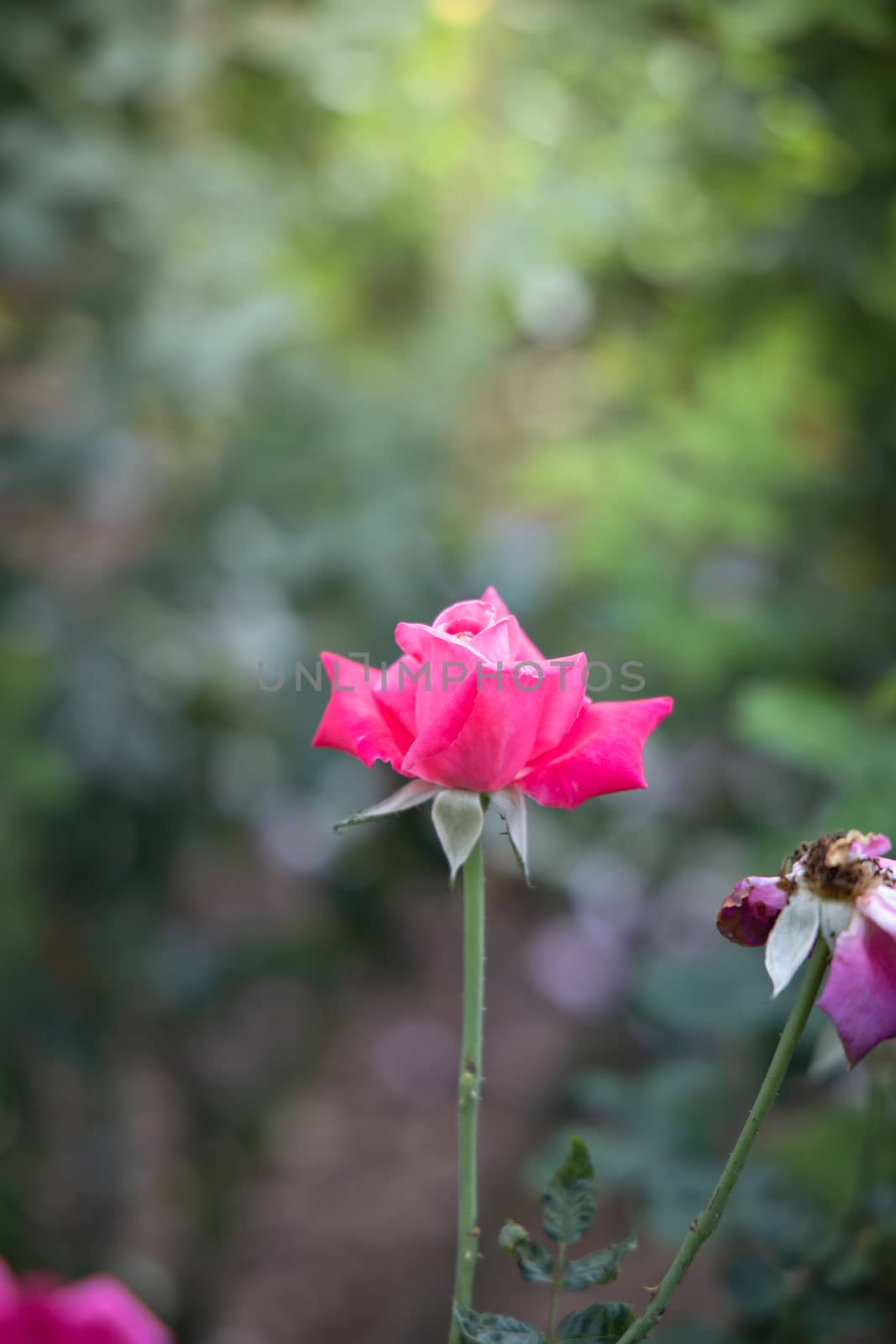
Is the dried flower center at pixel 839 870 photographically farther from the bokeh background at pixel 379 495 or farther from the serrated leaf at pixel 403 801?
the bokeh background at pixel 379 495

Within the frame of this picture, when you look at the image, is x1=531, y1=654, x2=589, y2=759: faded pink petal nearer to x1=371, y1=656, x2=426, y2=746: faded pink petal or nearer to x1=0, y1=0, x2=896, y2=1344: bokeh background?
x1=371, y1=656, x2=426, y2=746: faded pink petal

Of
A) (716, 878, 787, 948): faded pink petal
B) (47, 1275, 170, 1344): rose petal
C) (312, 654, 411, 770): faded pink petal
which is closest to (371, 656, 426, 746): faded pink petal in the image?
(312, 654, 411, 770): faded pink petal

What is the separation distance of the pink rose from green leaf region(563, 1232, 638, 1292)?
0.14 m

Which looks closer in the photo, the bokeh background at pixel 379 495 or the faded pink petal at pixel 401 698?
the faded pink petal at pixel 401 698

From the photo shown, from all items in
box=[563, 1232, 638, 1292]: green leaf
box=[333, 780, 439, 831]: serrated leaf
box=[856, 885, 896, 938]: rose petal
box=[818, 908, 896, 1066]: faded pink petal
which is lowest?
box=[563, 1232, 638, 1292]: green leaf

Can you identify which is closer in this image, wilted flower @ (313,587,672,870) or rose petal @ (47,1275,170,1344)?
wilted flower @ (313,587,672,870)

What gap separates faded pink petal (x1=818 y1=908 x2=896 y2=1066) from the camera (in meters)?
0.27

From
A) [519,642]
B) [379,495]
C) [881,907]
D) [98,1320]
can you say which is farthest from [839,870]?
[379,495]

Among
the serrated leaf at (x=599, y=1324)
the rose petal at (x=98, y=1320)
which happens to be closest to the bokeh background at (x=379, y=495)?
the rose petal at (x=98, y=1320)

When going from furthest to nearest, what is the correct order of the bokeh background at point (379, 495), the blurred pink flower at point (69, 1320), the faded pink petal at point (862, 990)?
the bokeh background at point (379, 495), the blurred pink flower at point (69, 1320), the faded pink petal at point (862, 990)

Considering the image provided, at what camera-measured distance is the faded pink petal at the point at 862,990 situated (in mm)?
274

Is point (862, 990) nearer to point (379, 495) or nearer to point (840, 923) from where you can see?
point (840, 923)

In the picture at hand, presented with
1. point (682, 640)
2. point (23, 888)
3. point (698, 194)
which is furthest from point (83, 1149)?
point (698, 194)

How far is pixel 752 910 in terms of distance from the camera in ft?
1.03
